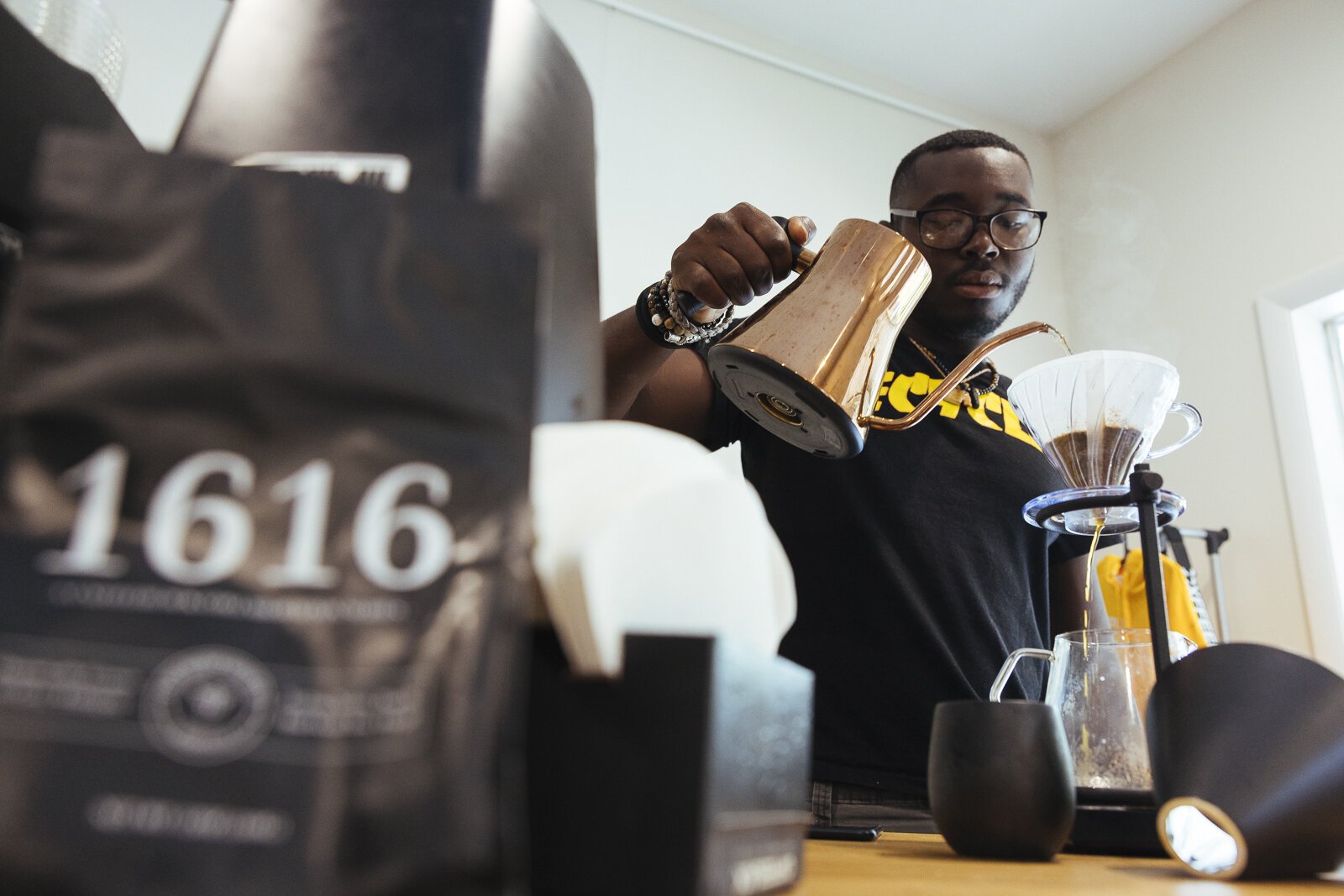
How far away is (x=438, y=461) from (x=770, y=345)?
468mm

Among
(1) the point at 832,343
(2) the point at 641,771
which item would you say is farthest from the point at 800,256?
(2) the point at 641,771

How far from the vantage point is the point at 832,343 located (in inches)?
25.5

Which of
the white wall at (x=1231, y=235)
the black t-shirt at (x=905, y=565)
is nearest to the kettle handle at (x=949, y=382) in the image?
the black t-shirt at (x=905, y=565)

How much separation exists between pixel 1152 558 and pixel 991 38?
211 cm

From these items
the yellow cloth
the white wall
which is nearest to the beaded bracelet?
the yellow cloth

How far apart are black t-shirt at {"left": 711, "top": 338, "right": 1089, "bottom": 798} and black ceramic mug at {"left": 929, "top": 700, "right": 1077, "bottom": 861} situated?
454 mm

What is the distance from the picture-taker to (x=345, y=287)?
194 mm

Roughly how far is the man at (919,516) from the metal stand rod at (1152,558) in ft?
1.28

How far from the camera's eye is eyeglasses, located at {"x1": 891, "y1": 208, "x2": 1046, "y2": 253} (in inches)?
44.8

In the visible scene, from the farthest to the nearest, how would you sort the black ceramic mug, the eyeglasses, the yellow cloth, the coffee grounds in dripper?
the yellow cloth, the eyeglasses, the coffee grounds in dripper, the black ceramic mug

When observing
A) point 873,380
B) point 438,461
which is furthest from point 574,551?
point 873,380

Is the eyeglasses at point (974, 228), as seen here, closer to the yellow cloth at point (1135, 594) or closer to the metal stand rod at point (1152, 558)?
the metal stand rod at point (1152, 558)

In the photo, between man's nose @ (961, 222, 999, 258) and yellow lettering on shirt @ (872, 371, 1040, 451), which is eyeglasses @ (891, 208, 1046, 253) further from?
yellow lettering on shirt @ (872, 371, 1040, 451)

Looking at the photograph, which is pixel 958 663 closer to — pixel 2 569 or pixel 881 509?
pixel 881 509
